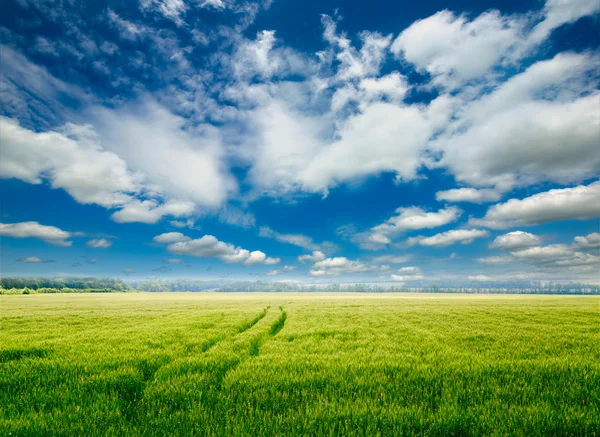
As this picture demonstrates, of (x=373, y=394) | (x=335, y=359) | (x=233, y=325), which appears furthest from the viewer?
(x=233, y=325)

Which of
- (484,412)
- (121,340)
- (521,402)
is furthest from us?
(121,340)

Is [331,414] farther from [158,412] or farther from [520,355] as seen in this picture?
[520,355]

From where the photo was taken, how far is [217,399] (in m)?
6.72

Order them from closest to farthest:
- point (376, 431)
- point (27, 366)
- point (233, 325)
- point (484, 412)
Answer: point (376, 431) → point (484, 412) → point (27, 366) → point (233, 325)

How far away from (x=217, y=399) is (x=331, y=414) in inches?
108

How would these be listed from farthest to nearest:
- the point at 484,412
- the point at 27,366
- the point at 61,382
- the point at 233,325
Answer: the point at 233,325
the point at 27,366
the point at 61,382
the point at 484,412

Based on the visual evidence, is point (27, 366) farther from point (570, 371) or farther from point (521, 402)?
point (570, 371)

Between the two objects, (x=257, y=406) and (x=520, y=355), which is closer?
(x=257, y=406)

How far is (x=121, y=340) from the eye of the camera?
1411cm

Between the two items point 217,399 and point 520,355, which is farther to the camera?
point 520,355

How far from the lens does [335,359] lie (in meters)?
10.4

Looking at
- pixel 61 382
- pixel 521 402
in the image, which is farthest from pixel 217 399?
pixel 521 402

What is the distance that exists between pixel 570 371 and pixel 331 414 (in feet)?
25.7

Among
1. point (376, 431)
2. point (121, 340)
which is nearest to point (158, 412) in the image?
point (376, 431)
